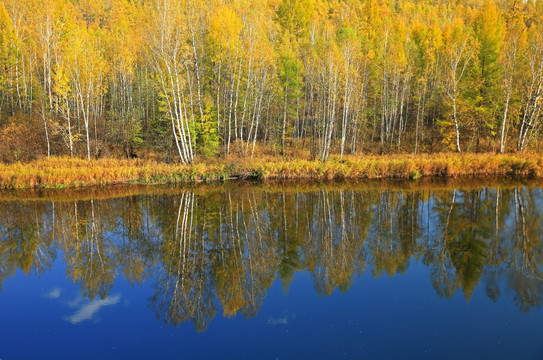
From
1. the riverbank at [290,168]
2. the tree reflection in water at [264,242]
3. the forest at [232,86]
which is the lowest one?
the tree reflection in water at [264,242]

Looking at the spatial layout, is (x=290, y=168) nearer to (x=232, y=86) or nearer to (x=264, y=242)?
(x=232, y=86)

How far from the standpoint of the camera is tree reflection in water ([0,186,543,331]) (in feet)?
35.2

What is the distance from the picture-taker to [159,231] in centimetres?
1525

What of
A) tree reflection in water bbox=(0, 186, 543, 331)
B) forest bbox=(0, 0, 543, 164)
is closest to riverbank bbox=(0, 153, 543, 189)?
forest bbox=(0, 0, 543, 164)

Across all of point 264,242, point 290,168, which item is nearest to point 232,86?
point 290,168

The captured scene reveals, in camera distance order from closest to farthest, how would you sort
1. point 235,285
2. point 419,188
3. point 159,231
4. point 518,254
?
point 235,285 → point 518,254 → point 159,231 → point 419,188

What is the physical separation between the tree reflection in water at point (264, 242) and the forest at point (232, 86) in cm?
898

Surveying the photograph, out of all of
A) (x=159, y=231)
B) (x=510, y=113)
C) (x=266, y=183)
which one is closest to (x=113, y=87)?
(x=266, y=183)

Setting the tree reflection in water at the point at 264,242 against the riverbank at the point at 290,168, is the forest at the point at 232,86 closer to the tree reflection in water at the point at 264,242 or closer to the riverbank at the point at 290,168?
the riverbank at the point at 290,168

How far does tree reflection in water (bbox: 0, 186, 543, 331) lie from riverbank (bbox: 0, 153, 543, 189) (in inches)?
159

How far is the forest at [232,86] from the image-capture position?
1054 inches

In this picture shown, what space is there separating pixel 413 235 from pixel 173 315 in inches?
349

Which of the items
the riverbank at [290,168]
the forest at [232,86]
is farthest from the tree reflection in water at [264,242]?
the forest at [232,86]

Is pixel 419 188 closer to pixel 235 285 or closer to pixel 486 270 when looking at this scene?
pixel 486 270
